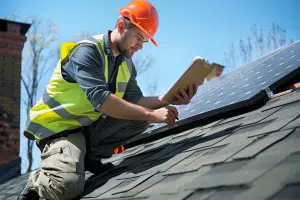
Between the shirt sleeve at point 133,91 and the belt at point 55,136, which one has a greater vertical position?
the shirt sleeve at point 133,91

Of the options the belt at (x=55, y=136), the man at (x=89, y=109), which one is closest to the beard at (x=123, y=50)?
the man at (x=89, y=109)

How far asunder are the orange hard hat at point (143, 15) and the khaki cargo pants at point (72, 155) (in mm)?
800

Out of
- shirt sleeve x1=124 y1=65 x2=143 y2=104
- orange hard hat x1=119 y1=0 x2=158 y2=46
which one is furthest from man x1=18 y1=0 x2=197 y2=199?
shirt sleeve x1=124 y1=65 x2=143 y2=104

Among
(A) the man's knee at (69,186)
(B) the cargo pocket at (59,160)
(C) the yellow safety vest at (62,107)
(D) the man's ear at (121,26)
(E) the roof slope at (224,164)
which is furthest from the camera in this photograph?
(D) the man's ear at (121,26)

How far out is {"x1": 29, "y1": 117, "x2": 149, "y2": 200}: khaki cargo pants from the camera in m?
2.46

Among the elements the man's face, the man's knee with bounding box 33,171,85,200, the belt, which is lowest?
the man's knee with bounding box 33,171,85,200

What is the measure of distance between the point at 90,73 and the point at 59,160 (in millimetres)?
655

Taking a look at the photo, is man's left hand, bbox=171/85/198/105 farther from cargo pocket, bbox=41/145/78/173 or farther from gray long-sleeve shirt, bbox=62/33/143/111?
cargo pocket, bbox=41/145/78/173

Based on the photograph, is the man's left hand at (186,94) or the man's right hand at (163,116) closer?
the man's right hand at (163,116)

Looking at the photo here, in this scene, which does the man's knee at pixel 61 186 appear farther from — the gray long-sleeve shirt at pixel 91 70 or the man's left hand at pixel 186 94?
the man's left hand at pixel 186 94

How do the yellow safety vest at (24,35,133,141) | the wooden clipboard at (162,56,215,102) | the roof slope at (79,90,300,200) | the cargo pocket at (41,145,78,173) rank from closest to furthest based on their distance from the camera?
the roof slope at (79,90,300,200) → the cargo pocket at (41,145,78,173) → the wooden clipboard at (162,56,215,102) → the yellow safety vest at (24,35,133,141)

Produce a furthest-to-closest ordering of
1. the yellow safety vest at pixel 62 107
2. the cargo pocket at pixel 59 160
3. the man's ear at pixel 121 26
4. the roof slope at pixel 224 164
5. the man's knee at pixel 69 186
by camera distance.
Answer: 1. the man's ear at pixel 121 26
2. the yellow safety vest at pixel 62 107
3. the cargo pocket at pixel 59 160
4. the man's knee at pixel 69 186
5. the roof slope at pixel 224 164

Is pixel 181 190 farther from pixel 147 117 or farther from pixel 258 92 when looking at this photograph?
pixel 258 92

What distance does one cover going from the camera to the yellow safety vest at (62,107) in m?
2.78
